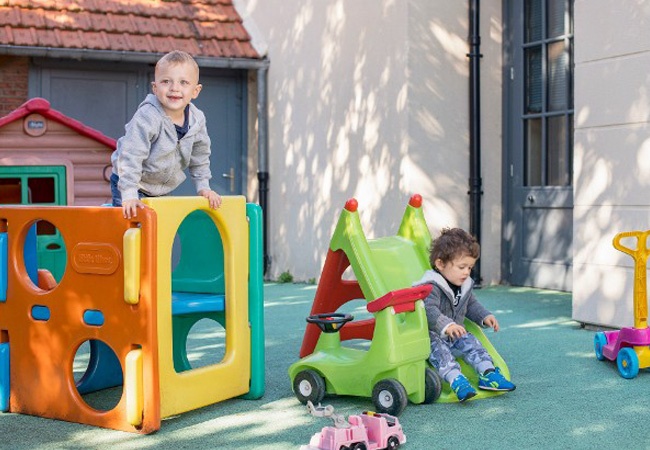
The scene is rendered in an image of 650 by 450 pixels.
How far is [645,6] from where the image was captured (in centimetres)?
615

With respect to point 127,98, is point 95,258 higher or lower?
lower

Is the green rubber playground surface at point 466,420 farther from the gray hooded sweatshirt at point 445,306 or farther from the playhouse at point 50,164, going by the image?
the playhouse at point 50,164

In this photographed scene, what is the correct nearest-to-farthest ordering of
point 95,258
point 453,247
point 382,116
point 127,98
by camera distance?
1. point 95,258
2. point 453,247
3. point 382,116
4. point 127,98

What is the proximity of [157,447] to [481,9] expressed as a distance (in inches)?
249

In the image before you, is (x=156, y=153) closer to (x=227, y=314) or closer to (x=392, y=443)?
(x=227, y=314)

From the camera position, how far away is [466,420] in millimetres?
4082

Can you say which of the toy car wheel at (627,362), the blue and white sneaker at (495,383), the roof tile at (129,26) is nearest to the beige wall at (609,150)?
the toy car wheel at (627,362)

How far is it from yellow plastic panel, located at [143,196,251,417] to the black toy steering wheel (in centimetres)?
32

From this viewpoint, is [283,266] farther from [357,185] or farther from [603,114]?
[603,114]

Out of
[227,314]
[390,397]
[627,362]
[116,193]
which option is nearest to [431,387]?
[390,397]

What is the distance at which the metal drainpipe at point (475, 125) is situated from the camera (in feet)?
29.1

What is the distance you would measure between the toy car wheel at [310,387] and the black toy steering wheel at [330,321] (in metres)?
0.22

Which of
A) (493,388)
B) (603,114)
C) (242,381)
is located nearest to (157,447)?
(242,381)

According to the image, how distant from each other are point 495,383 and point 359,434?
117 cm
